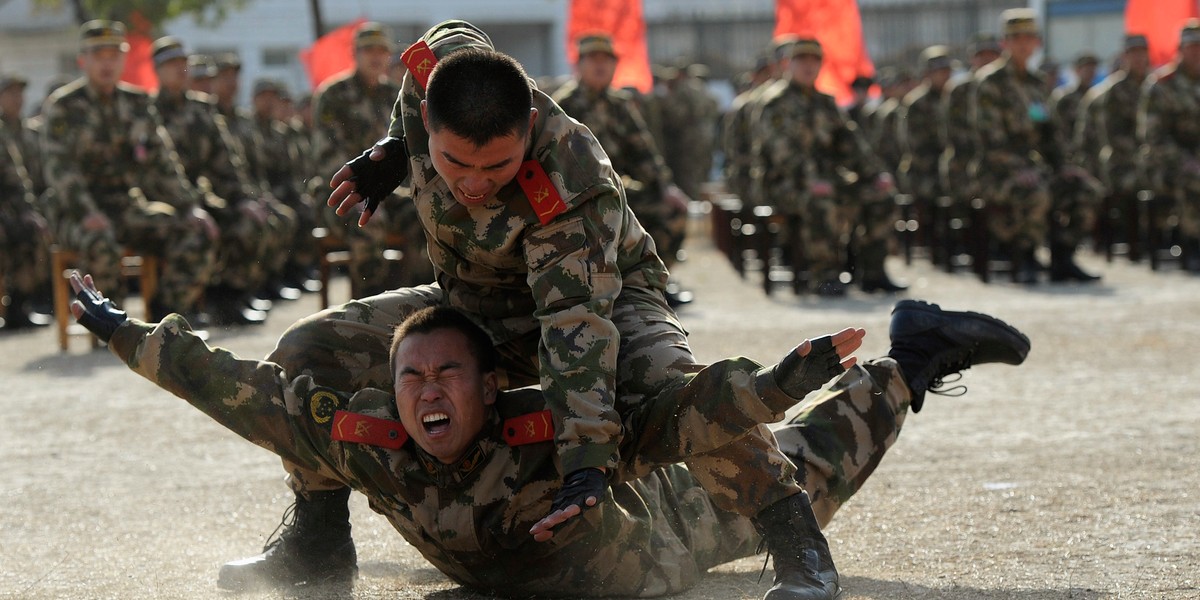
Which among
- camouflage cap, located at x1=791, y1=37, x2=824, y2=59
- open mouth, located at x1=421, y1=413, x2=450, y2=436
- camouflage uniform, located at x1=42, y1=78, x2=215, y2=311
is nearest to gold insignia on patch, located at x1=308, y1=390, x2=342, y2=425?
open mouth, located at x1=421, y1=413, x2=450, y2=436

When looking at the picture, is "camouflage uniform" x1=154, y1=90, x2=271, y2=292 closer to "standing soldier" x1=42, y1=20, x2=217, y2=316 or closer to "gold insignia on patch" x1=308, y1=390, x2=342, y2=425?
"standing soldier" x1=42, y1=20, x2=217, y2=316

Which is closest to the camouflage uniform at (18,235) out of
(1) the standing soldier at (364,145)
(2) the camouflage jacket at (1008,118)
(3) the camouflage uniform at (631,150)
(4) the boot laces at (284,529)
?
(1) the standing soldier at (364,145)

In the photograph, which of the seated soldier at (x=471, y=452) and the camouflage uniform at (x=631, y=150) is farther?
the camouflage uniform at (x=631, y=150)

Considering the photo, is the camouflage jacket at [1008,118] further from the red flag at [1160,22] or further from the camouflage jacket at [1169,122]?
the red flag at [1160,22]

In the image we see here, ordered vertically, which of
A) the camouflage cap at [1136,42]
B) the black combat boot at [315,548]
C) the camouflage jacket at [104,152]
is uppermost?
the camouflage cap at [1136,42]

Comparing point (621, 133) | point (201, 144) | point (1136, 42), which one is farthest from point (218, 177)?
point (1136, 42)

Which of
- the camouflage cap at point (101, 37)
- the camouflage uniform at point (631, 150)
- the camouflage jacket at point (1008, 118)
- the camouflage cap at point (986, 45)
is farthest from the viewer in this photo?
the camouflage cap at point (986, 45)

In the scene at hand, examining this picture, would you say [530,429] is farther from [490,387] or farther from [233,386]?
[233,386]

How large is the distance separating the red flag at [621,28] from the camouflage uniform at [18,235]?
6.29m

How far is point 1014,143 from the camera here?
14266 mm

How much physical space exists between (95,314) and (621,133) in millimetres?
8153

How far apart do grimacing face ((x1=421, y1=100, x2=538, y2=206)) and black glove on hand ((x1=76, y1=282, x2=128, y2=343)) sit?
1073 mm

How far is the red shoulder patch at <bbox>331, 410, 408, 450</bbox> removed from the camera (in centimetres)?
418

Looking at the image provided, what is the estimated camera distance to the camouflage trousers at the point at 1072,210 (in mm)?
14359
